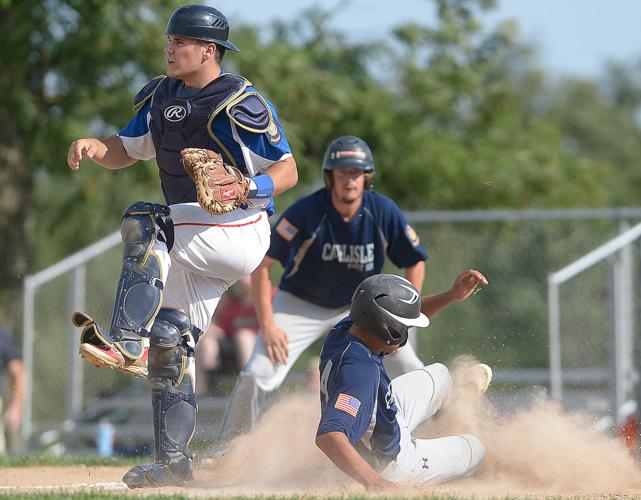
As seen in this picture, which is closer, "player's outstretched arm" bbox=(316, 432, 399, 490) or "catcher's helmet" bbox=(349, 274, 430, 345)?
"player's outstretched arm" bbox=(316, 432, 399, 490)

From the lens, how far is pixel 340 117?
61.0ft

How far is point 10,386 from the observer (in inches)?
480

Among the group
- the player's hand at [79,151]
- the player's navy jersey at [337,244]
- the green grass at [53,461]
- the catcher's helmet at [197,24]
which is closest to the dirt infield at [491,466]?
the green grass at [53,461]

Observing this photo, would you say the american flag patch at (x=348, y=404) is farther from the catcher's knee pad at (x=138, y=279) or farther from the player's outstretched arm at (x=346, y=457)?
the catcher's knee pad at (x=138, y=279)

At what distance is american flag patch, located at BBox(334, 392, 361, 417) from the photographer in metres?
5.51

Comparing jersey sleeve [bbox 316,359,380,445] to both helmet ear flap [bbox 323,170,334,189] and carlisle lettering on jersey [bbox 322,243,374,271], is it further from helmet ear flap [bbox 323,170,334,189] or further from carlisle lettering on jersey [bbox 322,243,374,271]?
helmet ear flap [bbox 323,170,334,189]

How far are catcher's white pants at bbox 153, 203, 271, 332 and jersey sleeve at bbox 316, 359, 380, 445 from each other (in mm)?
815

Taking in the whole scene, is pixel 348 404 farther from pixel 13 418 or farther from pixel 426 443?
pixel 13 418

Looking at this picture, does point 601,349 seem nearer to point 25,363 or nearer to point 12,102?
point 25,363

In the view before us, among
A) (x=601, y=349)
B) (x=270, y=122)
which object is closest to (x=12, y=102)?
(x=601, y=349)

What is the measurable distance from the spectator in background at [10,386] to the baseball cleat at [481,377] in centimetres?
628

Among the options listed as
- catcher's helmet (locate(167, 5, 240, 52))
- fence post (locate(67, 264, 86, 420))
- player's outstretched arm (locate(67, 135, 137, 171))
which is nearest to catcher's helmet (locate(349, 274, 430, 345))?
catcher's helmet (locate(167, 5, 240, 52))

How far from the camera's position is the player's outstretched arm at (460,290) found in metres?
6.36

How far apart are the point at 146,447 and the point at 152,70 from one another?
5.55m
